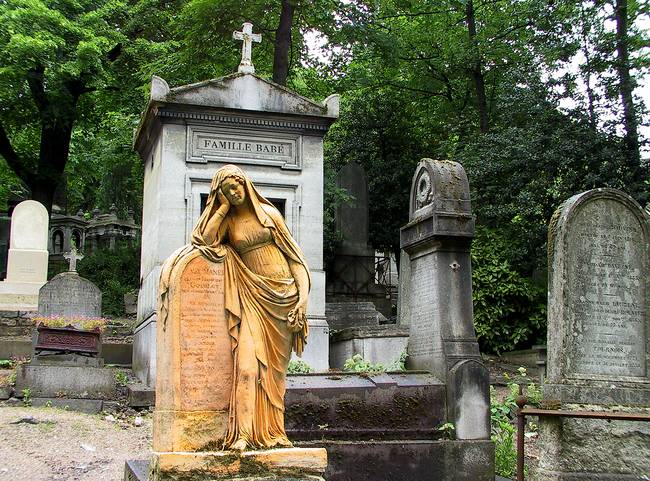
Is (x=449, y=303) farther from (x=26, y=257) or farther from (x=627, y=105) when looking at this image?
(x=26, y=257)

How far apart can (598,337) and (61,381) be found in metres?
7.28

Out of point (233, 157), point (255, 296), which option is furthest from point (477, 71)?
point (255, 296)

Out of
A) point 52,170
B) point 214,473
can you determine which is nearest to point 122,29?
point 52,170

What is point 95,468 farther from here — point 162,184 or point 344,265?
point 344,265

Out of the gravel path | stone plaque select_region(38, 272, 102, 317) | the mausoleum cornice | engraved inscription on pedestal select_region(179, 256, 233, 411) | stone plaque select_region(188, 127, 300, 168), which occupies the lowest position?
the gravel path

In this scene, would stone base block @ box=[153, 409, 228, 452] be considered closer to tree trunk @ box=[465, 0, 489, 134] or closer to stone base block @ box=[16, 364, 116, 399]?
stone base block @ box=[16, 364, 116, 399]

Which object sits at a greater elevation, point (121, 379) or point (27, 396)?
point (121, 379)

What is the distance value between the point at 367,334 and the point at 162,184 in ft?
13.3

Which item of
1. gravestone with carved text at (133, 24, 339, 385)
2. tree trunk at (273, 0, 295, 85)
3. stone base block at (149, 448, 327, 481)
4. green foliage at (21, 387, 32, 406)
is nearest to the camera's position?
stone base block at (149, 448, 327, 481)

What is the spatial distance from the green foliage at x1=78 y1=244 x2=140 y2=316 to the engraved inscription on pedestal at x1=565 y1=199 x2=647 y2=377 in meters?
14.0

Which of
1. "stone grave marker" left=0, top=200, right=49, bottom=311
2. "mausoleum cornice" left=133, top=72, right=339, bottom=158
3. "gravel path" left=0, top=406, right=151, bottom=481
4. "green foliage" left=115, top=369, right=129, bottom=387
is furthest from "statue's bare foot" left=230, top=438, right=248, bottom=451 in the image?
"stone grave marker" left=0, top=200, right=49, bottom=311

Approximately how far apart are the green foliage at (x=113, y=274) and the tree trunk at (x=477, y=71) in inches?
410

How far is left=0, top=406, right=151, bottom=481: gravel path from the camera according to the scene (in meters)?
7.44

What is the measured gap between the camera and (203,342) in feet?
17.6
